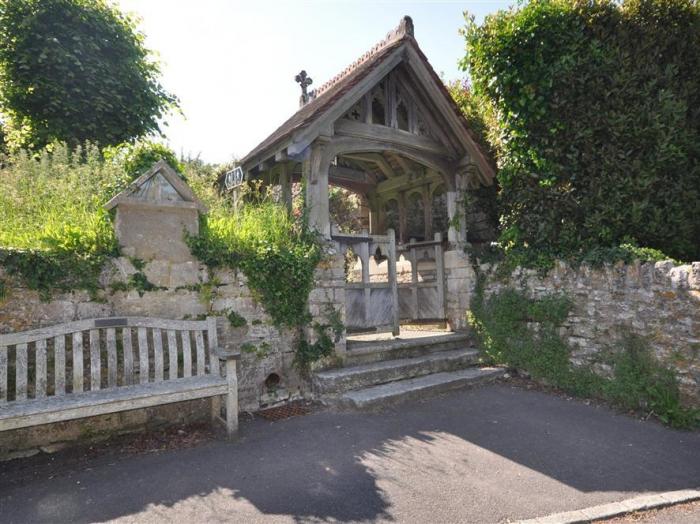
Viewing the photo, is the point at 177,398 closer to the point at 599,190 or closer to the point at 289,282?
the point at 289,282

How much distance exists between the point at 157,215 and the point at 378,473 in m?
3.25

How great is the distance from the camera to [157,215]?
4.38 metres

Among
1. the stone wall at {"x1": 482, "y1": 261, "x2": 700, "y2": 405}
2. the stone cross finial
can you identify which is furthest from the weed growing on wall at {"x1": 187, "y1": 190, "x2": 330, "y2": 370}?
the stone cross finial

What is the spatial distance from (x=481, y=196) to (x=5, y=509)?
7.04m

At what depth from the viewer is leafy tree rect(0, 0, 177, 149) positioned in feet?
24.3

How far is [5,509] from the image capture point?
2.80m

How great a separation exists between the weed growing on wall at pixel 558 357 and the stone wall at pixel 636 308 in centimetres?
11

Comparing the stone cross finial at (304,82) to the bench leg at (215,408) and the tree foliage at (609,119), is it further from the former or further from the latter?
the bench leg at (215,408)

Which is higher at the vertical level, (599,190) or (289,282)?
(599,190)

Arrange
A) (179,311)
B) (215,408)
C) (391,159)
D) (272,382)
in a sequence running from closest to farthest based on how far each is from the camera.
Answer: (215,408) < (179,311) < (272,382) < (391,159)

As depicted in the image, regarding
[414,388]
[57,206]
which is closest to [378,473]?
[414,388]

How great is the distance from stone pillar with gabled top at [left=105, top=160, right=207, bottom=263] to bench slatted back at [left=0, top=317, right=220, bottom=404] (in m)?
0.75

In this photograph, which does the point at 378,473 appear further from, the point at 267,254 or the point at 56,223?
the point at 56,223

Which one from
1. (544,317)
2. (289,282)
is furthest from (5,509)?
(544,317)
